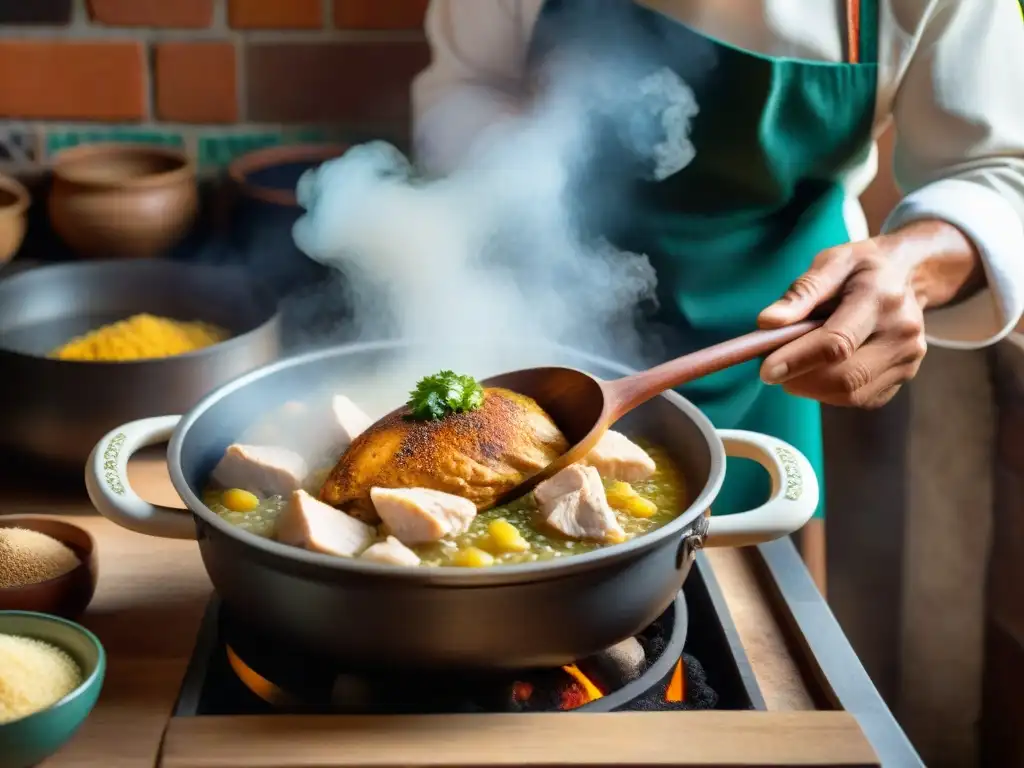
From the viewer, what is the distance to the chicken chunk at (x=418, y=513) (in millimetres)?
1111

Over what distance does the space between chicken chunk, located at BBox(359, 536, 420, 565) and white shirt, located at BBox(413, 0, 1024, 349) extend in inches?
39.5

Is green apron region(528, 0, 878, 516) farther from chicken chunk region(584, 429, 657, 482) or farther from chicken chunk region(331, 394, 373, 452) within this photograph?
chicken chunk region(331, 394, 373, 452)

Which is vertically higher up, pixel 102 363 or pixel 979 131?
pixel 979 131

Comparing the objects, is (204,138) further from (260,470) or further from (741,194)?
(260,470)

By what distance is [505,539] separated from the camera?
114 centimetres

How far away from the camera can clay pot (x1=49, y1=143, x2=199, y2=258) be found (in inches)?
79.1

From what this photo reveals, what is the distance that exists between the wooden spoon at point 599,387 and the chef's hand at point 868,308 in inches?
1.2

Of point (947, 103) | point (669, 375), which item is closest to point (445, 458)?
point (669, 375)

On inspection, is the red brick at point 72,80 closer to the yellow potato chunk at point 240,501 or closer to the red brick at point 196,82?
the red brick at point 196,82

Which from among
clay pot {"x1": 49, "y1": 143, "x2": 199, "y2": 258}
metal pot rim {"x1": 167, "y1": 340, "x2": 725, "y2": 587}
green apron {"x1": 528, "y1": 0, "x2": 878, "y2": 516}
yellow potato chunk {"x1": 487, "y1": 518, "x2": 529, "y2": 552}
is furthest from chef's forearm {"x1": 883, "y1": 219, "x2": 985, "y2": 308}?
clay pot {"x1": 49, "y1": 143, "x2": 199, "y2": 258}

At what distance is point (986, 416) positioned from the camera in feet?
7.62

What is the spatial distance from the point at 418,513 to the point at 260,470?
9.1 inches

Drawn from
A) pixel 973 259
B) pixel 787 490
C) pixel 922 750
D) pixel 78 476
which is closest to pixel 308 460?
pixel 78 476

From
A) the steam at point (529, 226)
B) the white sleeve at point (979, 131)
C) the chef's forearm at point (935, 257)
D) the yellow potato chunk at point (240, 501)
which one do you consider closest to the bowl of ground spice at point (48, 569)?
the yellow potato chunk at point (240, 501)
